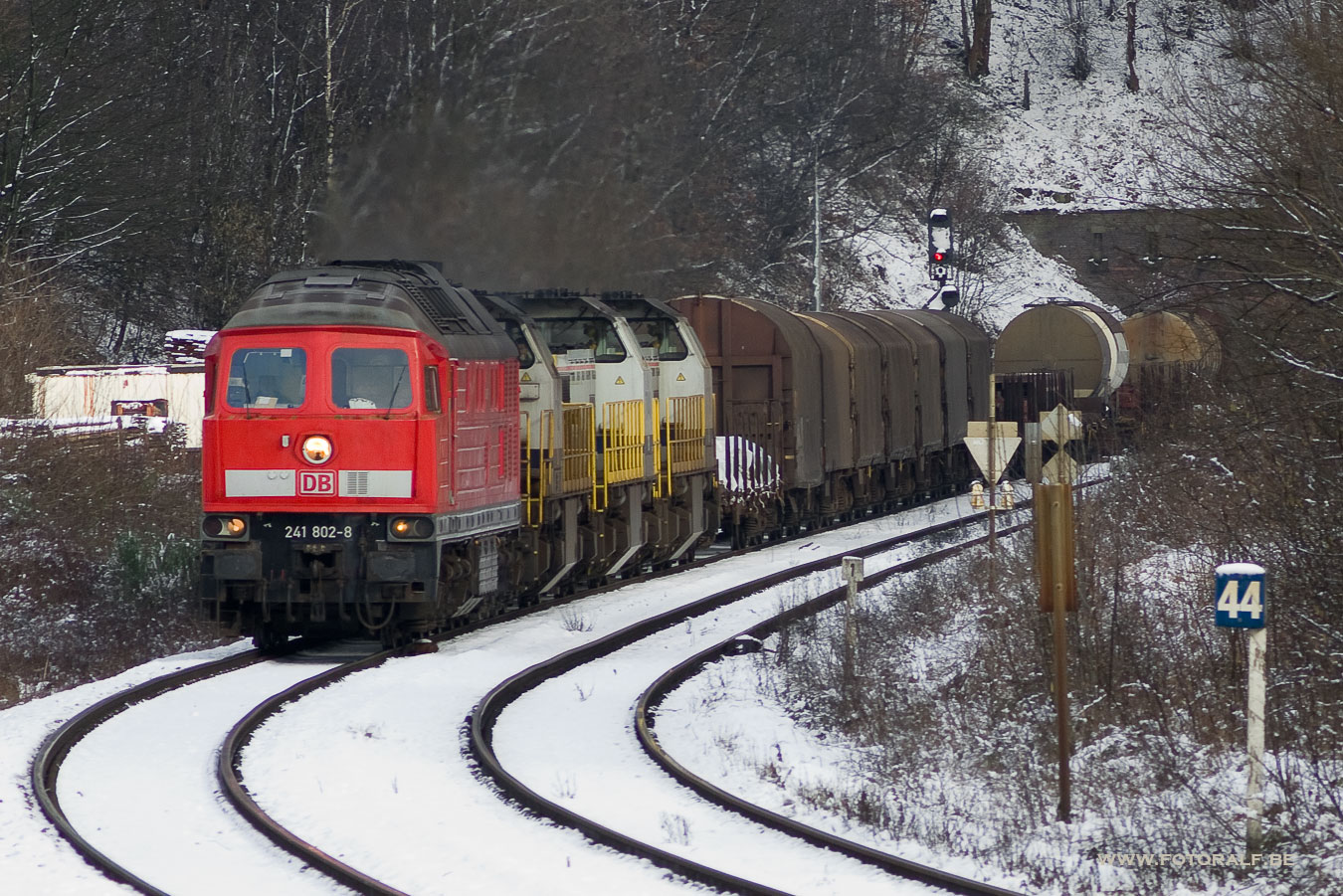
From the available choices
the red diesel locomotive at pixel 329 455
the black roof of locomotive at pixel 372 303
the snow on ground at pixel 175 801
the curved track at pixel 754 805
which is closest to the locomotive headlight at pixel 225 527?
the red diesel locomotive at pixel 329 455

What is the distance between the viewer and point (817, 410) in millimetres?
25328

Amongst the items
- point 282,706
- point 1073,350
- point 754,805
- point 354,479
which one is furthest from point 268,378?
point 1073,350

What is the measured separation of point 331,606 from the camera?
580 inches

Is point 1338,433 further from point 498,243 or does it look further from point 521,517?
point 498,243

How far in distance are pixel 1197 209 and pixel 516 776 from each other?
5.89 meters

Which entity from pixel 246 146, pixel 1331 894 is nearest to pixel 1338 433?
pixel 1331 894

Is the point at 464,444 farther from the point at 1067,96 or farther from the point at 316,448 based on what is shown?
the point at 1067,96

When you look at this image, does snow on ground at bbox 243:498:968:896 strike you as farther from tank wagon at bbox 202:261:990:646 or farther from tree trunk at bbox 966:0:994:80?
tree trunk at bbox 966:0:994:80

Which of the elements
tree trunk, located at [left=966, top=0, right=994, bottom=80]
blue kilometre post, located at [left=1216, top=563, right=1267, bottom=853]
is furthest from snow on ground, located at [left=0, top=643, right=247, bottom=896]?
tree trunk, located at [left=966, top=0, right=994, bottom=80]

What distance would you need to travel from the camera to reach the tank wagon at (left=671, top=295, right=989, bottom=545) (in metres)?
24.4

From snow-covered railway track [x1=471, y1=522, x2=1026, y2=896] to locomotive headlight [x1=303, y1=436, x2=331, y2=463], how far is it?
2537 mm

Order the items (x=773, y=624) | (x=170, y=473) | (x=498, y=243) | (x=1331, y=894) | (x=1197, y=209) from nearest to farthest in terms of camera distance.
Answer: (x=1331, y=894)
(x=1197, y=209)
(x=773, y=624)
(x=170, y=473)
(x=498, y=243)

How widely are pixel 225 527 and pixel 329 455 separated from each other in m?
1.10

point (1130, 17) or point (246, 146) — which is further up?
point (1130, 17)
